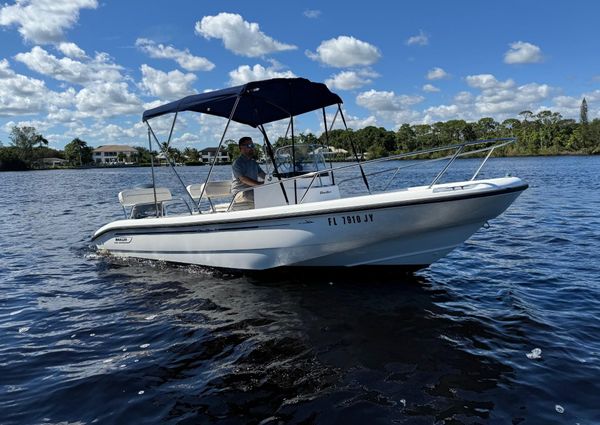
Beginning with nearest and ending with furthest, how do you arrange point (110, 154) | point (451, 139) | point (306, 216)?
1. point (306, 216)
2. point (451, 139)
3. point (110, 154)

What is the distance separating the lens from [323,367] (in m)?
5.04

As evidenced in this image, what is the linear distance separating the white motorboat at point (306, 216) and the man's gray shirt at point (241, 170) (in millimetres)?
307

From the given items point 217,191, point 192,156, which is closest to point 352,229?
point 217,191

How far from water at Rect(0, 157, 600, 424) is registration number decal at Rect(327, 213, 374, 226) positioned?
1.23 meters

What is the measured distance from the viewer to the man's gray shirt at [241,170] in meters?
8.53

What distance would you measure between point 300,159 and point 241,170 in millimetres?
1271

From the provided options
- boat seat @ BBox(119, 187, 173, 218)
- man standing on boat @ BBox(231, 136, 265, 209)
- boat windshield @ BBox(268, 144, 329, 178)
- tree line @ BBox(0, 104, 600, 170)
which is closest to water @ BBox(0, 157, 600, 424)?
boat seat @ BBox(119, 187, 173, 218)

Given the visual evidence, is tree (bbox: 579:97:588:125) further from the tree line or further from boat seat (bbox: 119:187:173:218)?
boat seat (bbox: 119:187:173:218)

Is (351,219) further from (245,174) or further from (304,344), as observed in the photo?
(245,174)

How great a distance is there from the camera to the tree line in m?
90.2

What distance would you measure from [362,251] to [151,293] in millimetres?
3721

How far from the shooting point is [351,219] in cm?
688

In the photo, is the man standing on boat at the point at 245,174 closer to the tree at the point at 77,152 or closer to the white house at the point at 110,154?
the tree at the point at 77,152

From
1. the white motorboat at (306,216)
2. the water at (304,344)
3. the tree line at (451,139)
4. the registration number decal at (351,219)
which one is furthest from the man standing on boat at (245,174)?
the tree line at (451,139)
